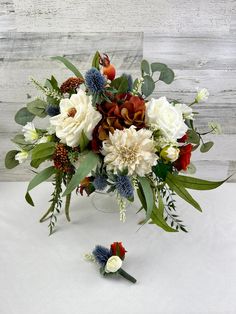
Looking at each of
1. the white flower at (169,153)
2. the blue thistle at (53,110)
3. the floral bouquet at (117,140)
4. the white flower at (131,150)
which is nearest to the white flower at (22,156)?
the floral bouquet at (117,140)

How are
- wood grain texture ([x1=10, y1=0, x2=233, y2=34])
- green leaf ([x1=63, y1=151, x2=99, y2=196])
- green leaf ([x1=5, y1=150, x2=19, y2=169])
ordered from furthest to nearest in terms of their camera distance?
wood grain texture ([x1=10, y1=0, x2=233, y2=34])
green leaf ([x1=5, y1=150, x2=19, y2=169])
green leaf ([x1=63, y1=151, x2=99, y2=196])

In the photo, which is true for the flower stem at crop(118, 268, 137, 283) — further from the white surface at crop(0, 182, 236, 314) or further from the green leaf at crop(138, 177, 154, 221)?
the green leaf at crop(138, 177, 154, 221)

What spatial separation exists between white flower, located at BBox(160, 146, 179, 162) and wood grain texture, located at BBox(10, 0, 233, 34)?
0.45 metres

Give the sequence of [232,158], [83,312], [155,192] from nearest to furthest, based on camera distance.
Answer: [83,312]
[155,192]
[232,158]

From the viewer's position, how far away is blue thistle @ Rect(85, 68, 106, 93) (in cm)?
94

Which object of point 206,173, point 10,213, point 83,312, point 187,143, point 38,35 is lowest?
point 83,312

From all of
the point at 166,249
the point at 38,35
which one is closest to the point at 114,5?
the point at 38,35

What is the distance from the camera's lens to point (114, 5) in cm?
124

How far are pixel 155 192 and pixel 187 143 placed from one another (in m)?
0.16

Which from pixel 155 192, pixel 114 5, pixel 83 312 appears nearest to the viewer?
pixel 83 312

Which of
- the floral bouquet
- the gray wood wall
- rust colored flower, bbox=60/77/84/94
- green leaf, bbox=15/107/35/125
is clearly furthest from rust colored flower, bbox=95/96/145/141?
the gray wood wall

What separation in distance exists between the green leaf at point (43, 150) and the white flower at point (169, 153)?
0.24 meters

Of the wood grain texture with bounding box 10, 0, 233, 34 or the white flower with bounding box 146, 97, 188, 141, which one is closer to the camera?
the white flower with bounding box 146, 97, 188, 141

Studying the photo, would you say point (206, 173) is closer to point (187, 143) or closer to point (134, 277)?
point (187, 143)
